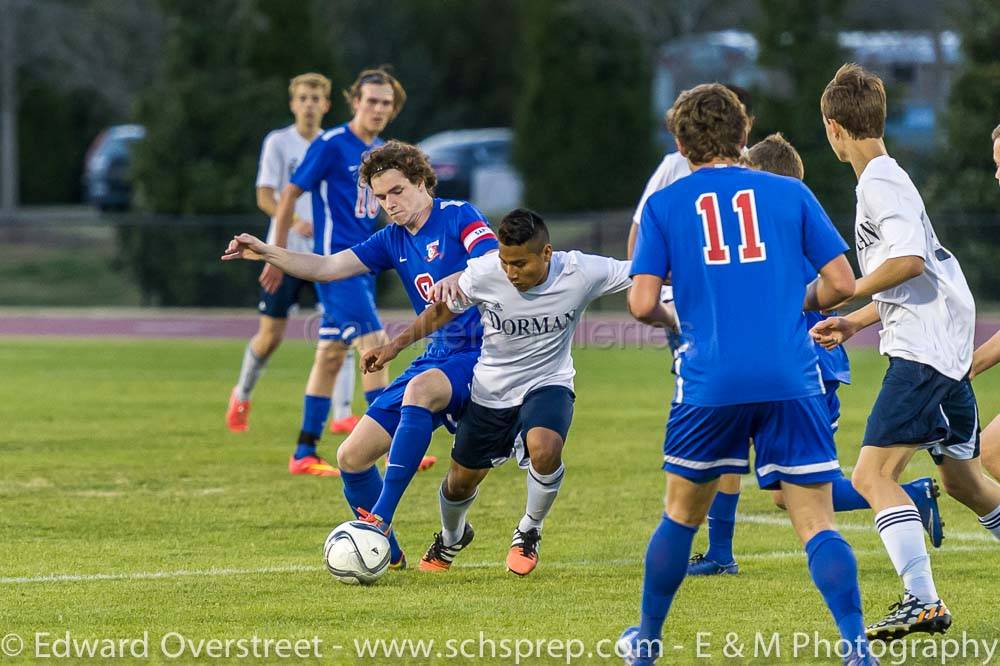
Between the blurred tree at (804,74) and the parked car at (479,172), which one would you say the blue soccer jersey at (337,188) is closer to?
the blurred tree at (804,74)

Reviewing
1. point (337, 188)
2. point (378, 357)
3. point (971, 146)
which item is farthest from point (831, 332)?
point (971, 146)

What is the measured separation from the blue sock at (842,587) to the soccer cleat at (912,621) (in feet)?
1.68

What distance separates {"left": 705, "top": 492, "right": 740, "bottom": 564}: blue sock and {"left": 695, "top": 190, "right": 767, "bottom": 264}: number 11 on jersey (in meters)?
2.05

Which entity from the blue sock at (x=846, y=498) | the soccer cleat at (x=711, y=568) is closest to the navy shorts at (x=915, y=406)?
the blue sock at (x=846, y=498)

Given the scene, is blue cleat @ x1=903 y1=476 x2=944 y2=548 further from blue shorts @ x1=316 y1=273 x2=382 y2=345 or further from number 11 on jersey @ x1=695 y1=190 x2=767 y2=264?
blue shorts @ x1=316 y1=273 x2=382 y2=345

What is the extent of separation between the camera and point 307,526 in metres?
7.72

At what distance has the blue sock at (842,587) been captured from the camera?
474cm

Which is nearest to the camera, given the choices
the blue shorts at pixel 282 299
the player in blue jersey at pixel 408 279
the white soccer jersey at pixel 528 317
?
the white soccer jersey at pixel 528 317

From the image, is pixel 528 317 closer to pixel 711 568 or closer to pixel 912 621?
pixel 711 568

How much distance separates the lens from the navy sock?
31.3 ft

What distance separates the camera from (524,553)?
657cm

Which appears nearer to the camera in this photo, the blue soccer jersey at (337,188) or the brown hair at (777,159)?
the brown hair at (777,159)

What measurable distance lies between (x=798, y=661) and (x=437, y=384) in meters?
2.07

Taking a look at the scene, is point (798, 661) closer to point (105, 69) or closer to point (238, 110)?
point (238, 110)
